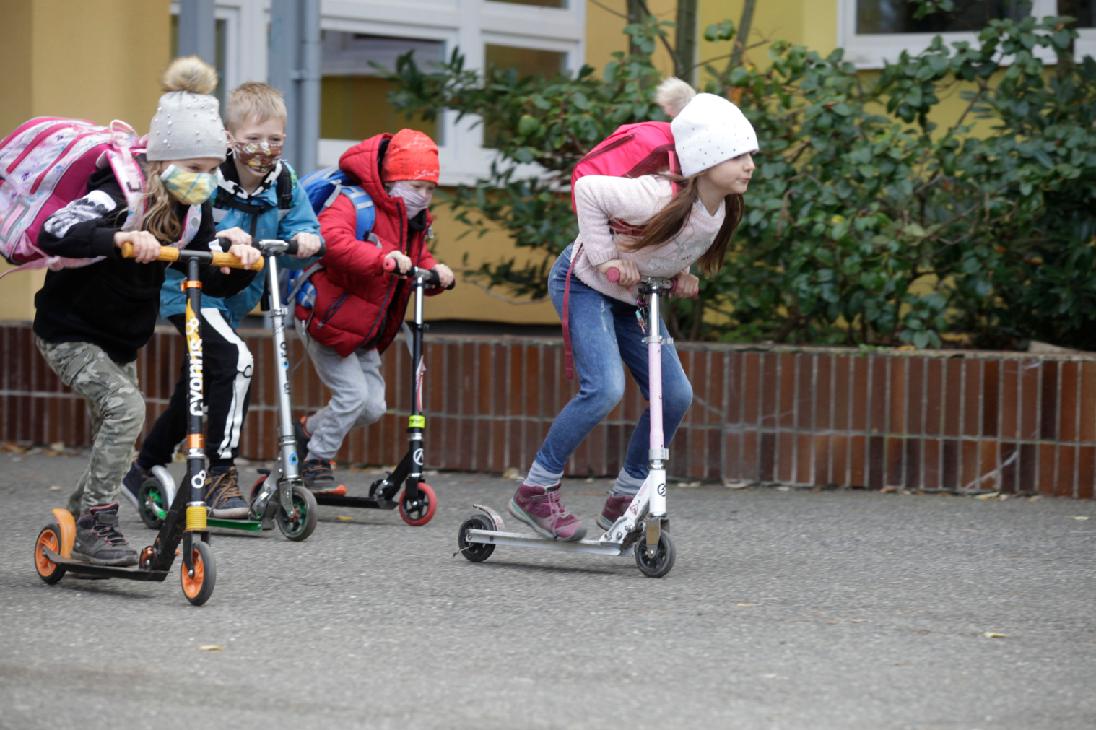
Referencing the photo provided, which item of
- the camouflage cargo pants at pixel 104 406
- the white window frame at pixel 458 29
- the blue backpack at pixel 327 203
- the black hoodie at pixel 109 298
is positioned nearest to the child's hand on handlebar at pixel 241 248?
the black hoodie at pixel 109 298

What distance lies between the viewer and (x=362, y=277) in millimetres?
7355

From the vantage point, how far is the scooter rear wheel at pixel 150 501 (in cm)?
704

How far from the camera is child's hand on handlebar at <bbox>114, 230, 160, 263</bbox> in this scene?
5.29 metres

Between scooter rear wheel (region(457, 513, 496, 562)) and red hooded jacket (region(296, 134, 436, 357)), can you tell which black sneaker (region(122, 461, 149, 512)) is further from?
scooter rear wheel (region(457, 513, 496, 562))

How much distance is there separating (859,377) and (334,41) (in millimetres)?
4558

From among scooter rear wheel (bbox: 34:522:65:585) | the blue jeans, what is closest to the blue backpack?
the blue jeans

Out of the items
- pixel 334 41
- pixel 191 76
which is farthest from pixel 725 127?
pixel 334 41

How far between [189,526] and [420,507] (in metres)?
1.94

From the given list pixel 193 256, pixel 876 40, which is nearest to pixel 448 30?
pixel 876 40

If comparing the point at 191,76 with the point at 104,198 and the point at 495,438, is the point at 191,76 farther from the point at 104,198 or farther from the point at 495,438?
the point at 495,438

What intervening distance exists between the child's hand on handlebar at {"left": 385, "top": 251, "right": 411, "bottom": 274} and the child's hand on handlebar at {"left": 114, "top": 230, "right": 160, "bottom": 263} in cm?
187

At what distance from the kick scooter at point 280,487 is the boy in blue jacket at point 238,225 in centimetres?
6

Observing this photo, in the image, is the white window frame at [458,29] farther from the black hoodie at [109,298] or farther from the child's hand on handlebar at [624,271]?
the black hoodie at [109,298]

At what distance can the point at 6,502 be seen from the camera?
25.7 ft
